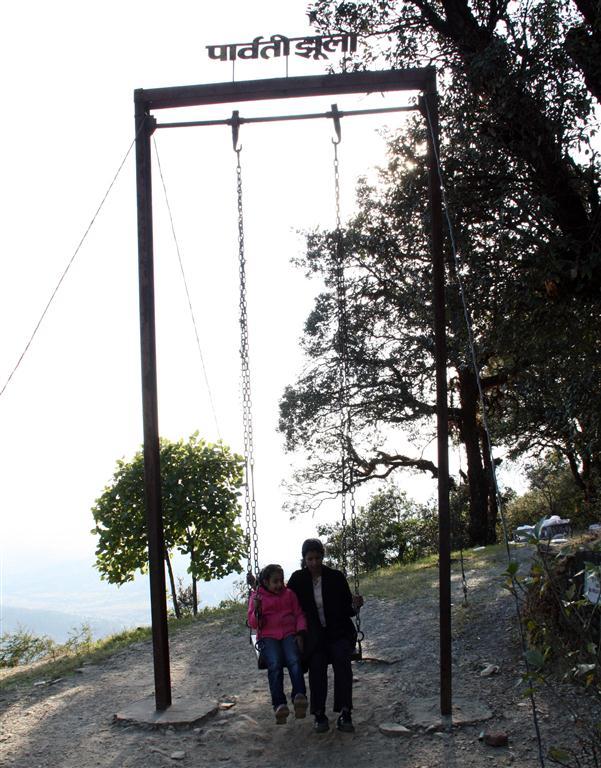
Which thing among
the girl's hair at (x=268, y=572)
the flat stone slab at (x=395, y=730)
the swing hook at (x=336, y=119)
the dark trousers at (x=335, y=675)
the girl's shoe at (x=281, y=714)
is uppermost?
the swing hook at (x=336, y=119)

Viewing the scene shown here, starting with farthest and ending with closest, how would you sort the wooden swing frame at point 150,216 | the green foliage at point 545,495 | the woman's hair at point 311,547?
the green foliage at point 545,495
the wooden swing frame at point 150,216
the woman's hair at point 311,547

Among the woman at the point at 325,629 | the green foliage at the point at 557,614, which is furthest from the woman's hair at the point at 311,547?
the green foliage at the point at 557,614

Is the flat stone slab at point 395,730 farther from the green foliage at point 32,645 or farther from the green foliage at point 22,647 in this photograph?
the green foliage at point 22,647

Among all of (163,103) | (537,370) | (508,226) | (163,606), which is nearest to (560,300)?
(508,226)

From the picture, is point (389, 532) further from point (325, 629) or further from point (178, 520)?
point (325, 629)

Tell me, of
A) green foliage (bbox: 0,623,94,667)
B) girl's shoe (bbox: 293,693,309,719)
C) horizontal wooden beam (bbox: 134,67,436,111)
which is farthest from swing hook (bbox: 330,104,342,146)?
green foliage (bbox: 0,623,94,667)

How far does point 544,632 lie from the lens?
677cm

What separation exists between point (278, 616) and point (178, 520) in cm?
630

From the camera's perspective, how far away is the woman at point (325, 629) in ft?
19.8

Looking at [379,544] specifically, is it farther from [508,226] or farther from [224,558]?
[508,226]

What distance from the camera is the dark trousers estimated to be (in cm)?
602

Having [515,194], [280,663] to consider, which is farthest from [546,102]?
[280,663]

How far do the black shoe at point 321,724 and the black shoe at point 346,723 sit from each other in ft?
0.29

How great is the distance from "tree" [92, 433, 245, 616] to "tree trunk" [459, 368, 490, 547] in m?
7.70
